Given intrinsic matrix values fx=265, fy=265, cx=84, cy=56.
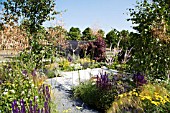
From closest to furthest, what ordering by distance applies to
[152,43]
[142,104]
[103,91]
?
[142,104], [103,91], [152,43]

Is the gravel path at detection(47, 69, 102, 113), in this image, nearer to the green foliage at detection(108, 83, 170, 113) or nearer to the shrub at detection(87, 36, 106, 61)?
the green foliage at detection(108, 83, 170, 113)

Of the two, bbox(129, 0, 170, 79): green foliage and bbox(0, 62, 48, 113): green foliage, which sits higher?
bbox(129, 0, 170, 79): green foliage

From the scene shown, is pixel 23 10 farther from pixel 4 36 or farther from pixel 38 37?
pixel 4 36

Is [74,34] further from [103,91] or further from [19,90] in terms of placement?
[19,90]

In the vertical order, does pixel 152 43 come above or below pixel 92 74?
above

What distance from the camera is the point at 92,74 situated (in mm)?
→ 6762

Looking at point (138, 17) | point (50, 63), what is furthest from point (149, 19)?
point (50, 63)

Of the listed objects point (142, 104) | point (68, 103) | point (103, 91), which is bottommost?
point (68, 103)

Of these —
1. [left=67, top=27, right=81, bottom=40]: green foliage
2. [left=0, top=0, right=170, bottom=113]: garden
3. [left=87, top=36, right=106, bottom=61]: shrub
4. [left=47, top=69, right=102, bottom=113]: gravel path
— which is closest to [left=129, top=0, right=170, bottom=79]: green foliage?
[left=0, top=0, right=170, bottom=113]: garden

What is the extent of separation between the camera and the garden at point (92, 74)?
4.13 m

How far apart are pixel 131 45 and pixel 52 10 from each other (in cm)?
478

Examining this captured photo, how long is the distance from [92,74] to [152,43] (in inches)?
68.2

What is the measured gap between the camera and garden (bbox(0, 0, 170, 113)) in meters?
4.13

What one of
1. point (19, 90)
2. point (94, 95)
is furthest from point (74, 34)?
point (19, 90)
